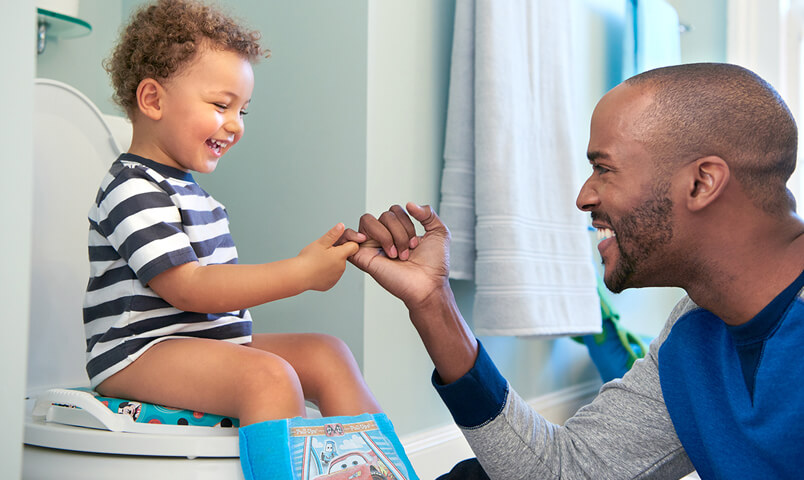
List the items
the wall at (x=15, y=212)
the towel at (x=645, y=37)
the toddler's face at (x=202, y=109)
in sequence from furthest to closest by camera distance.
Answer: the towel at (x=645, y=37)
the toddler's face at (x=202, y=109)
the wall at (x=15, y=212)

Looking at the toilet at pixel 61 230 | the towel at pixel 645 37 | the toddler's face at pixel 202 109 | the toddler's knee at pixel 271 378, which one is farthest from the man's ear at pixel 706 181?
the towel at pixel 645 37

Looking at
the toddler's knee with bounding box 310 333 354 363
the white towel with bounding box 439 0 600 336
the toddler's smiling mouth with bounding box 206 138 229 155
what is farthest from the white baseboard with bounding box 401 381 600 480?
the toddler's smiling mouth with bounding box 206 138 229 155

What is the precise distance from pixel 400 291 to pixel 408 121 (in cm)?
63

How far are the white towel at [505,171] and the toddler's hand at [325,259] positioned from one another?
1.97ft

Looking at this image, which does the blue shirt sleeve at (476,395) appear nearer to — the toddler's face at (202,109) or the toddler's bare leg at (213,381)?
the toddler's bare leg at (213,381)

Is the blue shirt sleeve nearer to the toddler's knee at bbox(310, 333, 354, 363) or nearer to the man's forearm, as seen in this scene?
the man's forearm

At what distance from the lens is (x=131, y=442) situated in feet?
2.54

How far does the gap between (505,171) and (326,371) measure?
67cm

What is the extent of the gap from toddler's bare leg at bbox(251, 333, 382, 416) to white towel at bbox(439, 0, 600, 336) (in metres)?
0.53

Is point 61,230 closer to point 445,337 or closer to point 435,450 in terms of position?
point 445,337

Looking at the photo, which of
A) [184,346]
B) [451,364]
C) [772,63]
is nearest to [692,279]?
[451,364]

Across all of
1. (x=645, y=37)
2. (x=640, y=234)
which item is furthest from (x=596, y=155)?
(x=645, y=37)

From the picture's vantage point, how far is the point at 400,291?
855 mm

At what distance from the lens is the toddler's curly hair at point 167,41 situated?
3.21 ft
